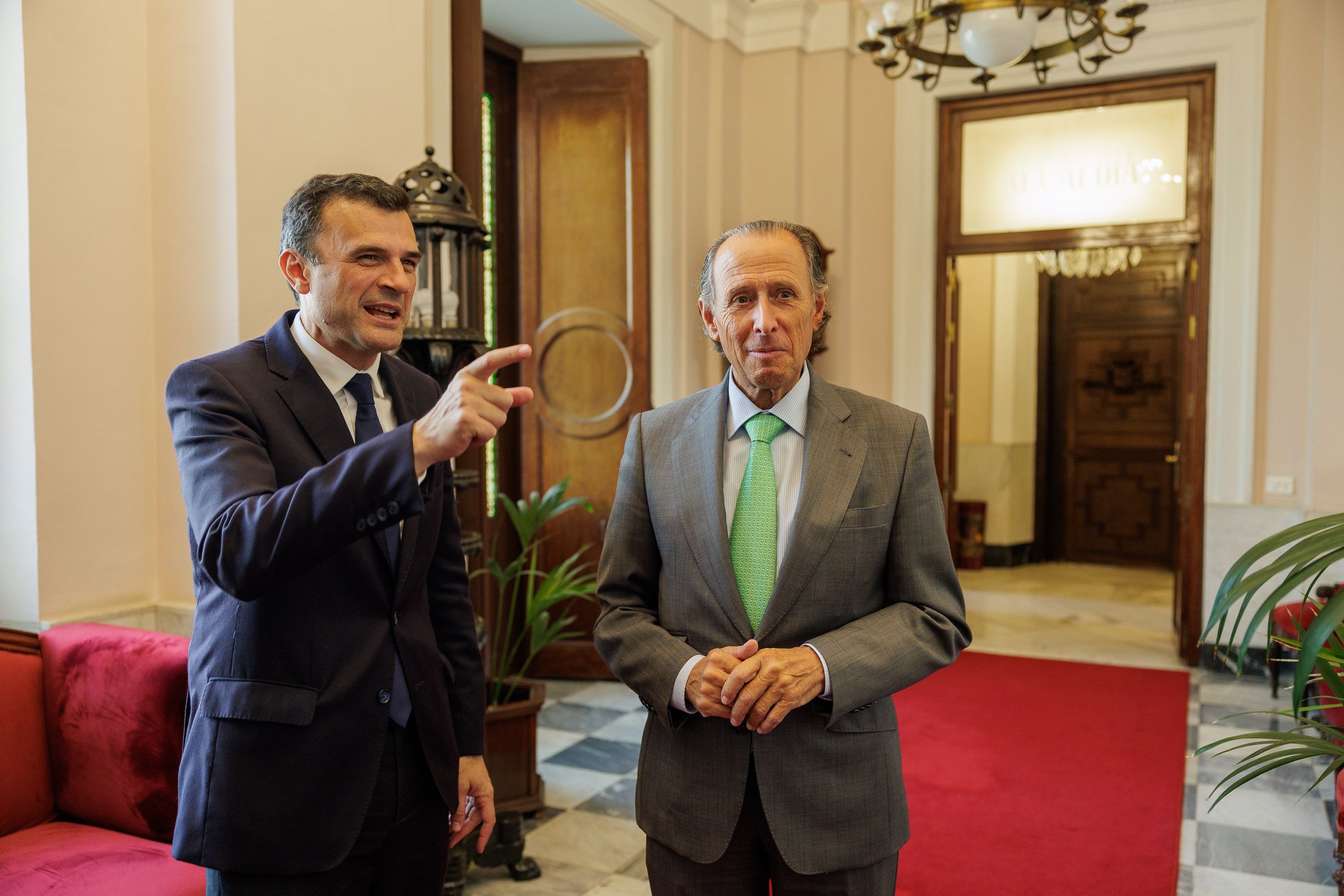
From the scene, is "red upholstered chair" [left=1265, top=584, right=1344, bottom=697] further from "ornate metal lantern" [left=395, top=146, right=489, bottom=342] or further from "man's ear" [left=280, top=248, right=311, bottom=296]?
"man's ear" [left=280, top=248, right=311, bottom=296]

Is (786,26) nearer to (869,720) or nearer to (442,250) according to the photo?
(442,250)

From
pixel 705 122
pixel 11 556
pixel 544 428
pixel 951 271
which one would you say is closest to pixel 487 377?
pixel 11 556

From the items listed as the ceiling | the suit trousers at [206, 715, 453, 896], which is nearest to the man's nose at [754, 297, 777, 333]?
the suit trousers at [206, 715, 453, 896]

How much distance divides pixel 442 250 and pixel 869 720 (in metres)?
1.94

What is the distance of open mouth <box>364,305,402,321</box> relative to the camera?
1.46 meters

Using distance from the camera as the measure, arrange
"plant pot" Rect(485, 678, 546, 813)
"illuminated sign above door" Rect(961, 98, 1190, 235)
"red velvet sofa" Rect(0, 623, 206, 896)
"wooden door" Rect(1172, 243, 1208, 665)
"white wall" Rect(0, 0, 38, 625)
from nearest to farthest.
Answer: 1. "red velvet sofa" Rect(0, 623, 206, 896)
2. "white wall" Rect(0, 0, 38, 625)
3. "plant pot" Rect(485, 678, 546, 813)
4. "wooden door" Rect(1172, 243, 1208, 665)
5. "illuminated sign above door" Rect(961, 98, 1190, 235)

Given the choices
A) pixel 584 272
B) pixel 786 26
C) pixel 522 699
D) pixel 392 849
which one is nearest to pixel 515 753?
pixel 522 699

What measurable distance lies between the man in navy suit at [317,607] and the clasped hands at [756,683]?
44cm

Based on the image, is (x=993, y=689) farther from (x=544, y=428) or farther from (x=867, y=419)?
(x=867, y=419)

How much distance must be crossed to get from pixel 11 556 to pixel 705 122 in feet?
14.2

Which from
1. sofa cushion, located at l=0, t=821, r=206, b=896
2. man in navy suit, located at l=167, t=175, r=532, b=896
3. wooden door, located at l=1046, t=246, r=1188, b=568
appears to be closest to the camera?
man in navy suit, located at l=167, t=175, r=532, b=896

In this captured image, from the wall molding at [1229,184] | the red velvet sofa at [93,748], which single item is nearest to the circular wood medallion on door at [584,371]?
the wall molding at [1229,184]

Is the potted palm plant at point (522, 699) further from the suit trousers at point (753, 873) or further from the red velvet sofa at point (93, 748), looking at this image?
the suit trousers at point (753, 873)

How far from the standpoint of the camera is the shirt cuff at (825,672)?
1385mm
